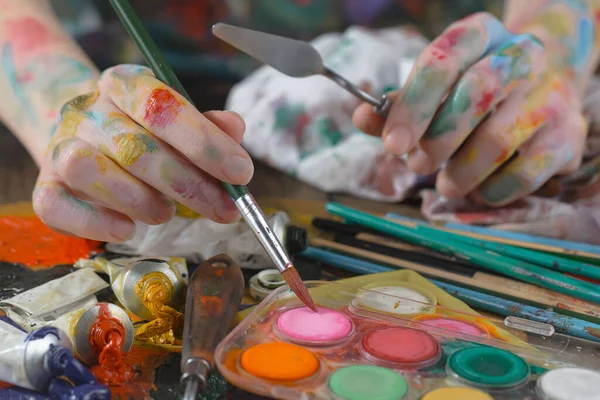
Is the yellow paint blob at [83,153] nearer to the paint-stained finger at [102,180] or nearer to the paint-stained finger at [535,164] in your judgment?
the paint-stained finger at [102,180]

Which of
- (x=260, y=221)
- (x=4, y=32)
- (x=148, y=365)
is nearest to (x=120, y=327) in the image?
(x=148, y=365)

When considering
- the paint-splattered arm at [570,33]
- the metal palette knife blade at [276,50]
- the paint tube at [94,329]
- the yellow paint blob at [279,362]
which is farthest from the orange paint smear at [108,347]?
the paint-splattered arm at [570,33]

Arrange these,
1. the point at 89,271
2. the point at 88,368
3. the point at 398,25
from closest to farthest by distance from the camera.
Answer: the point at 88,368
the point at 89,271
the point at 398,25

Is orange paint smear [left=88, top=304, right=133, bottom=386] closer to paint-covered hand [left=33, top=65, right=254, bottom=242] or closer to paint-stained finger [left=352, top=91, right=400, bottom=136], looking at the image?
paint-covered hand [left=33, top=65, right=254, bottom=242]

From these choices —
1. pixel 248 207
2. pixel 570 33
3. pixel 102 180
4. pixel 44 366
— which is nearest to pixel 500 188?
pixel 570 33

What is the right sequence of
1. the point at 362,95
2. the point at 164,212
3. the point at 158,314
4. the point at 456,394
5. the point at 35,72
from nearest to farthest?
the point at 456,394 < the point at 158,314 < the point at 164,212 < the point at 362,95 < the point at 35,72

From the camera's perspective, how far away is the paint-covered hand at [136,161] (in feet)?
1.98

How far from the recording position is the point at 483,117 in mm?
843

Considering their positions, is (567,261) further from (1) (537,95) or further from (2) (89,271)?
(2) (89,271)

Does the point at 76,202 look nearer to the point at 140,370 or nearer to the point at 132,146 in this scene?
the point at 132,146

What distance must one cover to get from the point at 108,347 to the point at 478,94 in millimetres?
540

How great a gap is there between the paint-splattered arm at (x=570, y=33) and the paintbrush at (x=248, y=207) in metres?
0.61

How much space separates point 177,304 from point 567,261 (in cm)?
44

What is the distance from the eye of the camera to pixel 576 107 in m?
0.93
